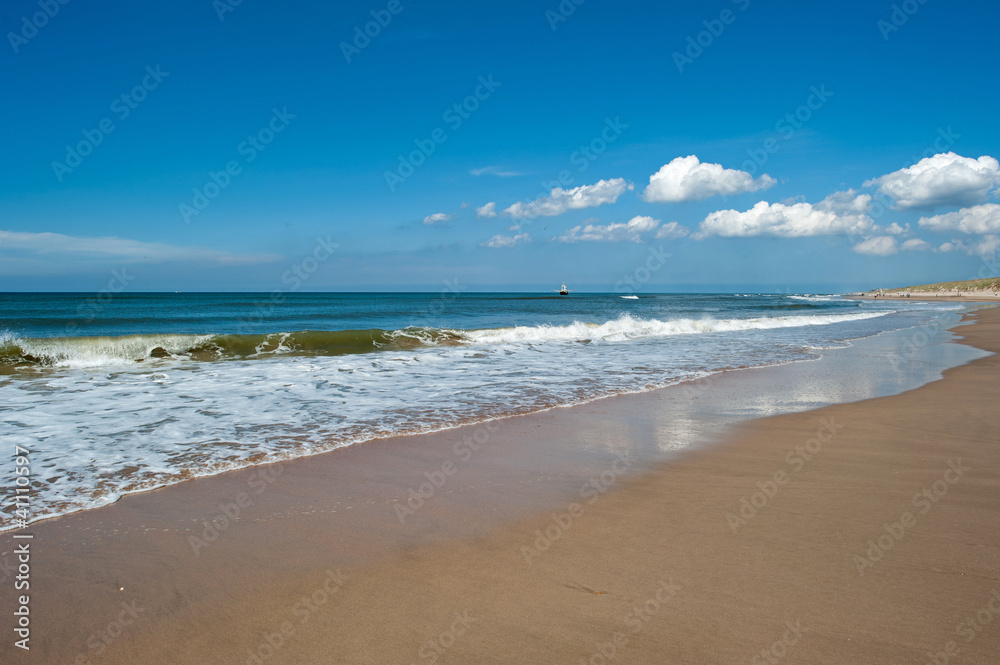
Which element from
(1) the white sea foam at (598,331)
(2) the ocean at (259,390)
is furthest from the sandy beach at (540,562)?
(1) the white sea foam at (598,331)

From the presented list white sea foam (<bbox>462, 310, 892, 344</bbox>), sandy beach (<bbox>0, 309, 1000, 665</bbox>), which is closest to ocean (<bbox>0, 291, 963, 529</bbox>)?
sandy beach (<bbox>0, 309, 1000, 665</bbox>)

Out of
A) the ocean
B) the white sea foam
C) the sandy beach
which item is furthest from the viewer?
the white sea foam

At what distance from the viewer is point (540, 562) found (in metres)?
3.19

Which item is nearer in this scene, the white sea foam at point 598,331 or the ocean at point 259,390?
the ocean at point 259,390

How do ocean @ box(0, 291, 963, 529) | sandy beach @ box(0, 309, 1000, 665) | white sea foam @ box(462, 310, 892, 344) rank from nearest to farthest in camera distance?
sandy beach @ box(0, 309, 1000, 665), ocean @ box(0, 291, 963, 529), white sea foam @ box(462, 310, 892, 344)

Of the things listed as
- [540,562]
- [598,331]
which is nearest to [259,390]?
[540,562]

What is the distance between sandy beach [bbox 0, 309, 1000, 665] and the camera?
2457 mm

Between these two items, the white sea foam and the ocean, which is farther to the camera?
the white sea foam

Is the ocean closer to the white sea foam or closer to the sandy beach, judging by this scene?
the sandy beach

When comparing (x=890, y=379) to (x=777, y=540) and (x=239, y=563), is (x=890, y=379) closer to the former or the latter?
(x=777, y=540)

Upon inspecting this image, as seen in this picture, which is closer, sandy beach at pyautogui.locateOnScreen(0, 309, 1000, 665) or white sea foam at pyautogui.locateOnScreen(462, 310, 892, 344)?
sandy beach at pyautogui.locateOnScreen(0, 309, 1000, 665)

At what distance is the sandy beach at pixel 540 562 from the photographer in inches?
96.7

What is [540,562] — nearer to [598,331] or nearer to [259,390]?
[259,390]

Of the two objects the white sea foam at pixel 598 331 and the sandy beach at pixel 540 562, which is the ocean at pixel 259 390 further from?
→ the white sea foam at pixel 598 331
